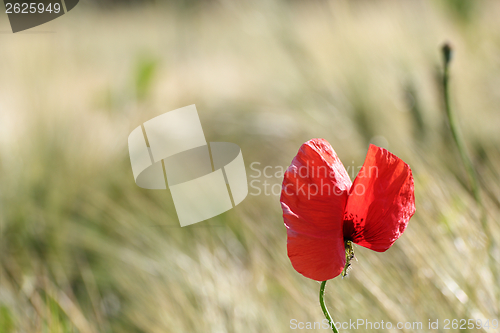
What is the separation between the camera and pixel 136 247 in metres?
0.51

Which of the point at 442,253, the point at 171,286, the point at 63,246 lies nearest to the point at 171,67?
the point at 63,246

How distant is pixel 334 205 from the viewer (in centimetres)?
14

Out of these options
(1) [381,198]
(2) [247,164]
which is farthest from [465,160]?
(2) [247,164]

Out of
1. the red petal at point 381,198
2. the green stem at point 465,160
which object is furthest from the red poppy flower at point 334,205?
the green stem at point 465,160

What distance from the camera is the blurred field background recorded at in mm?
331

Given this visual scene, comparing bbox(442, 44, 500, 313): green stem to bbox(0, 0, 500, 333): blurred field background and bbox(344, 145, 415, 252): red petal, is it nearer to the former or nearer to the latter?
bbox(0, 0, 500, 333): blurred field background

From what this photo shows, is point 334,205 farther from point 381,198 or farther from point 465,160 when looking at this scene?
point 465,160

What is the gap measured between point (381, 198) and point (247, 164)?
0.55 metres

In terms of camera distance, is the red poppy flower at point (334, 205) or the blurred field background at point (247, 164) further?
the blurred field background at point (247, 164)

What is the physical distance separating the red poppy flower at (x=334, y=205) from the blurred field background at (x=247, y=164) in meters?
0.16

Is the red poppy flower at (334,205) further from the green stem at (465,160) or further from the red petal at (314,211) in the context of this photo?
the green stem at (465,160)

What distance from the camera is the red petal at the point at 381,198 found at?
0.14 metres

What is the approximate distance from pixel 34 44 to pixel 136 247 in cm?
52

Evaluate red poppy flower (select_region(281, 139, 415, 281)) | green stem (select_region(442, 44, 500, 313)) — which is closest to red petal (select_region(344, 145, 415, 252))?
red poppy flower (select_region(281, 139, 415, 281))
